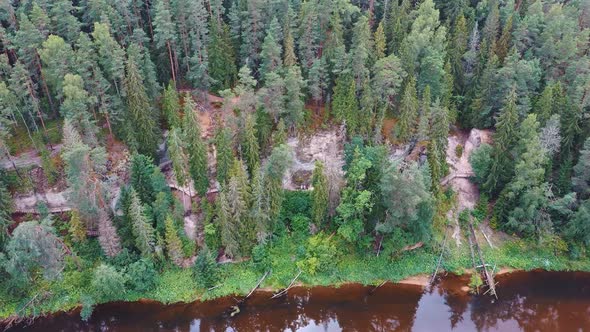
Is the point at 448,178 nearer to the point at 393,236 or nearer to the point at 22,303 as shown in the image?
the point at 393,236

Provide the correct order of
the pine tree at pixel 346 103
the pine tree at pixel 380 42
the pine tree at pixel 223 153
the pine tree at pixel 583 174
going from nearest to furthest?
1. the pine tree at pixel 223 153
2. the pine tree at pixel 583 174
3. the pine tree at pixel 346 103
4. the pine tree at pixel 380 42

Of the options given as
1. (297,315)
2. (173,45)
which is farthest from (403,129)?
(173,45)

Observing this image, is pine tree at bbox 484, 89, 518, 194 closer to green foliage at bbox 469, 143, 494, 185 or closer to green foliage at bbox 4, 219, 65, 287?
green foliage at bbox 469, 143, 494, 185

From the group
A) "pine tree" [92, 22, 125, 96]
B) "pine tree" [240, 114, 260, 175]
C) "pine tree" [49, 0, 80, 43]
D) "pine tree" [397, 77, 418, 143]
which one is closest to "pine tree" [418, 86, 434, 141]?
"pine tree" [397, 77, 418, 143]

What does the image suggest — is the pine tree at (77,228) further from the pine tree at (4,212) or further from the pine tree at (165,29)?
the pine tree at (165,29)

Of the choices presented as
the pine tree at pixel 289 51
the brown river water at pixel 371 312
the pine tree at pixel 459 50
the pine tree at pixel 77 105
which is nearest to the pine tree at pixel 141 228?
the brown river water at pixel 371 312

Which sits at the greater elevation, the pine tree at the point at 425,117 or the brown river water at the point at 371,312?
the pine tree at the point at 425,117

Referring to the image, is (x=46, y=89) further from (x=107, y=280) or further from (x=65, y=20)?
(x=107, y=280)
